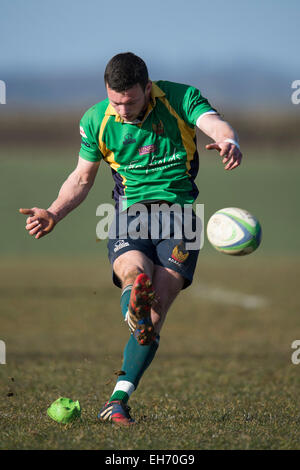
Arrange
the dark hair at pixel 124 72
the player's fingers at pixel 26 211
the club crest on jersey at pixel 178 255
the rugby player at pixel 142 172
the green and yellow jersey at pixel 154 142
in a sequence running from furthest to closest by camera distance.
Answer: the green and yellow jersey at pixel 154 142
the club crest on jersey at pixel 178 255
the player's fingers at pixel 26 211
the rugby player at pixel 142 172
the dark hair at pixel 124 72

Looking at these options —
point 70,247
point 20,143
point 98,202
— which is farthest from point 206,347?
point 20,143

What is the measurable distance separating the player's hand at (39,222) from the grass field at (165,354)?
1.40m

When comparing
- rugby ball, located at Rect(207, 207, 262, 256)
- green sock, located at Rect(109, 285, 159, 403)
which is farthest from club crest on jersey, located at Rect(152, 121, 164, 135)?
green sock, located at Rect(109, 285, 159, 403)

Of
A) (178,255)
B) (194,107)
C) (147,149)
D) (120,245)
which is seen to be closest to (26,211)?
(120,245)

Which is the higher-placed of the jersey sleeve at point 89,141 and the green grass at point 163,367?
the jersey sleeve at point 89,141

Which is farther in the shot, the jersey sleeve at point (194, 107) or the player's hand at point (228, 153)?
the jersey sleeve at point (194, 107)

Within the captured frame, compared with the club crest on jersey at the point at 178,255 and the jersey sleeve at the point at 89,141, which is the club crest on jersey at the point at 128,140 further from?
the club crest on jersey at the point at 178,255

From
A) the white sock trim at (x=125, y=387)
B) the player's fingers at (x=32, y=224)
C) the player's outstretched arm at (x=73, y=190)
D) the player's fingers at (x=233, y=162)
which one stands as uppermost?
the player's fingers at (x=233, y=162)

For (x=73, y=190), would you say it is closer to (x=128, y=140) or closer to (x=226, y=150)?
(x=128, y=140)

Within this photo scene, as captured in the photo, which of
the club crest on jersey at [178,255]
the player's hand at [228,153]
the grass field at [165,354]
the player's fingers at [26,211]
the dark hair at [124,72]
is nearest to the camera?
the grass field at [165,354]

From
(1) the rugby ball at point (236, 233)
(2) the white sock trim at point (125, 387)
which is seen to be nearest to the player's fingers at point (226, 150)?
(1) the rugby ball at point (236, 233)

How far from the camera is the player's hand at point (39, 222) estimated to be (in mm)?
6441

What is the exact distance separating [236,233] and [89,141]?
1.48 meters

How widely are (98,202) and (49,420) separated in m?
43.1
